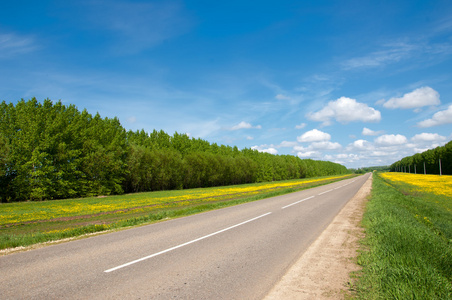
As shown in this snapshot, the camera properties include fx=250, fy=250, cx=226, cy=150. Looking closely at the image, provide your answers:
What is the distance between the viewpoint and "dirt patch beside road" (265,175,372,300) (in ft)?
14.1

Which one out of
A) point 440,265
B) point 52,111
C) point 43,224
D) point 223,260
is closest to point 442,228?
point 440,265

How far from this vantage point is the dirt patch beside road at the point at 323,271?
4293 millimetres

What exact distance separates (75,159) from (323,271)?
44420mm

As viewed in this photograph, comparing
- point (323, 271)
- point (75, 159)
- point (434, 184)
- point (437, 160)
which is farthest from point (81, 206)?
point (437, 160)

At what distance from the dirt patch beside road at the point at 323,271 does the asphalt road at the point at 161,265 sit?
0.25m

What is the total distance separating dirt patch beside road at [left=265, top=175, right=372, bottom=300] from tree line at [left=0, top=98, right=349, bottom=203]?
128 feet

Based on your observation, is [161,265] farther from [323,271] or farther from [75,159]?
[75,159]

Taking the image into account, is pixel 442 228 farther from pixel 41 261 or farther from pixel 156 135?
pixel 156 135

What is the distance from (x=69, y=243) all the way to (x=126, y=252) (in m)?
2.84

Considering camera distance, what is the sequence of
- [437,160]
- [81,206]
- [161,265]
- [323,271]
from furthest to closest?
[437,160] → [81,206] → [161,265] → [323,271]

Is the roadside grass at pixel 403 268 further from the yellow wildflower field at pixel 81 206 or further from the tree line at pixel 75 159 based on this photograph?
the tree line at pixel 75 159

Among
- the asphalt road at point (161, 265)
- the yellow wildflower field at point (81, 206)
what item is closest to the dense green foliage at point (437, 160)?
the yellow wildflower field at point (81, 206)

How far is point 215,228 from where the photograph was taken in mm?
9805

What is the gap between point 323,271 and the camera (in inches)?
209
